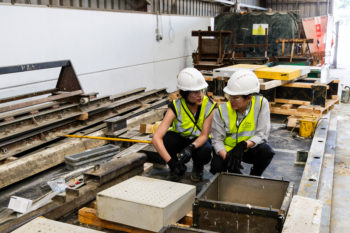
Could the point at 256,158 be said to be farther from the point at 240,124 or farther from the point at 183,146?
the point at 183,146

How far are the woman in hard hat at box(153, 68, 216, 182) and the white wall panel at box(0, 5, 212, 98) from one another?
302cm

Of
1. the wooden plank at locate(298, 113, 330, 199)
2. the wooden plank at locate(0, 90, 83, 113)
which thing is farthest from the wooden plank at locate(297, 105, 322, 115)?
the wooden plank at locate(0, 90, 83, 113)

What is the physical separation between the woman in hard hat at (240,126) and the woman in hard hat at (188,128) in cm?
21

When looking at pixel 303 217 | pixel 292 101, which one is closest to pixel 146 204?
pixel 303 217

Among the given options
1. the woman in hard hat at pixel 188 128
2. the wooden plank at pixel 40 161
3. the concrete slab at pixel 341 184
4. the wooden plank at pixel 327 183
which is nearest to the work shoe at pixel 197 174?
the woman in hard hat at pixel 188 128

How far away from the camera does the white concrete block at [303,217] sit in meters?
2.20

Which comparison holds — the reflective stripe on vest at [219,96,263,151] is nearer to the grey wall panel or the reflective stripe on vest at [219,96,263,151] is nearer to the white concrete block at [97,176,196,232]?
the white concrete block at [97,176,196,232]

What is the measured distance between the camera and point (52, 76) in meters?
6.53

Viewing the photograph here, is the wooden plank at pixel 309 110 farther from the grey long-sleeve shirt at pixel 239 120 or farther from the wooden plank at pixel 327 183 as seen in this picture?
the grey long-sleeve shirt at pixel 239 120

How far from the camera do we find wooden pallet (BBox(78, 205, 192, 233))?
9.23 feet

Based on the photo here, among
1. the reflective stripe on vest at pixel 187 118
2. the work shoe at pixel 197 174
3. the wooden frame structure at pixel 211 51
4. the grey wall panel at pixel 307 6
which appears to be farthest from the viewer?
the grey wall panel at pixel 307 6

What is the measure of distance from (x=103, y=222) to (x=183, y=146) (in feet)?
4.68

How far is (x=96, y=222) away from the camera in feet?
9.66

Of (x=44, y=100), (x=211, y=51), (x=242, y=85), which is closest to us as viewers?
(x=242, y=85)
